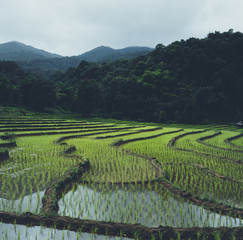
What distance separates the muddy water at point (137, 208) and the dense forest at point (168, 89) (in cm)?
3707

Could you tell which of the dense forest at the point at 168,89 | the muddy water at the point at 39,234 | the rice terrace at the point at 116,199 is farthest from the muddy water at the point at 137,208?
the dense forest at the point at 168,89

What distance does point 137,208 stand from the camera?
5.13 metres

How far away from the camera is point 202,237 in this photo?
156 inches

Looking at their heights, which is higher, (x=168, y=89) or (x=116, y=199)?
(x=168, y=89)

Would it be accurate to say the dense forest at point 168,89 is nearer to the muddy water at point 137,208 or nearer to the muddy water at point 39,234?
the muddy water at point 137,208

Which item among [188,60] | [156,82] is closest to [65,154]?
[156,82]

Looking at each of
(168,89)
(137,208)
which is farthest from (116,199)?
(168,89)

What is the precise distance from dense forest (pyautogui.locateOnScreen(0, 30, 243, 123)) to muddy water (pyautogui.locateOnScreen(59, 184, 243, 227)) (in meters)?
37.1

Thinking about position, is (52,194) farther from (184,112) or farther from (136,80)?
(136,80)

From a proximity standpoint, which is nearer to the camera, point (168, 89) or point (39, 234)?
point (39, 234)

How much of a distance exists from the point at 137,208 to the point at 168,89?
4616cm

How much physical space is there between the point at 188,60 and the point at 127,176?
5050cm

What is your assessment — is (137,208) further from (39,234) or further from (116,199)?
(39,234)

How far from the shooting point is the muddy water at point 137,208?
15.0 feet
